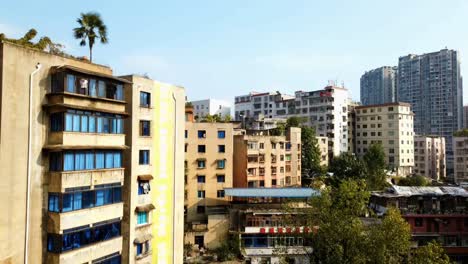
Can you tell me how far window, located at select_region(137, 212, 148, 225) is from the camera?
22.1 meters

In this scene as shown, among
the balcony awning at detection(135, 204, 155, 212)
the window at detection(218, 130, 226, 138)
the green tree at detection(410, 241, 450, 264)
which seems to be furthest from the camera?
the window at detection(218, 130, 226, 138)

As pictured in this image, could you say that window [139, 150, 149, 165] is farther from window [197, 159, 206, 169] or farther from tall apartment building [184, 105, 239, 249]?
window [197, 159, 206, 169]

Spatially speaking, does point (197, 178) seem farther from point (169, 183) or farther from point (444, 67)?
point (444, 67)

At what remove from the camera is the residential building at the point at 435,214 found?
141 feet

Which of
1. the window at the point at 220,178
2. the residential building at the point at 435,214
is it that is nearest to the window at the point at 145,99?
the window at the point at 220,178

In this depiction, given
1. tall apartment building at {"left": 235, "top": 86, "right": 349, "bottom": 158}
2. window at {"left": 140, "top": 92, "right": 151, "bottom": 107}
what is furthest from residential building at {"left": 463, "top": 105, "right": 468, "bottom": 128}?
window at {"left": 140, "top": 92, "right": 151, "bottom": 107}

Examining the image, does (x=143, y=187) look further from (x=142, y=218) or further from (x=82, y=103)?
(x=82, y=103)

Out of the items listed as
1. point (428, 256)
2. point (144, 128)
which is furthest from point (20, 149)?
point (428, 256)

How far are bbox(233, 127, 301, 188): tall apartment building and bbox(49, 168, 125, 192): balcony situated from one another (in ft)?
98.1

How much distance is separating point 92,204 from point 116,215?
78.4 inches

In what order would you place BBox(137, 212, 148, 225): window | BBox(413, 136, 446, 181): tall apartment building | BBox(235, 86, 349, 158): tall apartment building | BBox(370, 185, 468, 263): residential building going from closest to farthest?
BBox(137, 212, 148, 225): window
BBox(370, 185, 468, 263): residential building
BBox(235, 86, 349, 158): tall apartment building
BBox(413, 136, 446, 181): tall apartment building

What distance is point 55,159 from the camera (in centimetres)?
1678

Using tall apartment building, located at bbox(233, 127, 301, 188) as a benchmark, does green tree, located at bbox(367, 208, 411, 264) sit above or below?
below

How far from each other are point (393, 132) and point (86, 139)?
80.5 m
